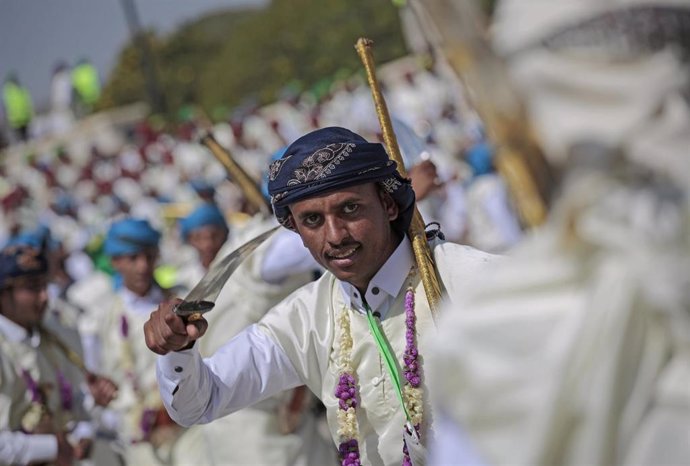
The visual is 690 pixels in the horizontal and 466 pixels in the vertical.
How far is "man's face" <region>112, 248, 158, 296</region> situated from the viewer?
22.2 ft

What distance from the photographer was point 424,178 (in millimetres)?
4422

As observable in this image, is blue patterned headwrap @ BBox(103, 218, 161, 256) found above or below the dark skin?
above

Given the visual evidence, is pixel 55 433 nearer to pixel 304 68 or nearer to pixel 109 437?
pixel 109 437

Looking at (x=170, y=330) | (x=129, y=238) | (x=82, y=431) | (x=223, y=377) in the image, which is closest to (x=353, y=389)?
(x=223, y=377)

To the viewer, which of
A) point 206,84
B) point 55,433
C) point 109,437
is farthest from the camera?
point 206,84

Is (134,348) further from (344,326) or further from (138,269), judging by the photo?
(344,326)

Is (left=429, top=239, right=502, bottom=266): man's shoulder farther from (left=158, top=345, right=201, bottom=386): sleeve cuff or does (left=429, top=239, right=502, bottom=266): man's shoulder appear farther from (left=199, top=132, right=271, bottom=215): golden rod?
(left=199, top=132, right=271, bottom=215): golden rod

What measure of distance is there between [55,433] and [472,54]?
441cm

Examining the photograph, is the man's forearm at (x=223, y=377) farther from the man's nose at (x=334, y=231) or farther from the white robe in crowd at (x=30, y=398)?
the white robe in crowd at (x=30, y=398)

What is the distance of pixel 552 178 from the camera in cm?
174

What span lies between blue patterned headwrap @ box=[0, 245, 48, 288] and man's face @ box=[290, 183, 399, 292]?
263 cm

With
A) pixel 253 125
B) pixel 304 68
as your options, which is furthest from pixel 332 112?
pixel 304 68

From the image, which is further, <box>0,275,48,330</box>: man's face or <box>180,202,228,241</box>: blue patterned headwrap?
<box>180,202,228,241</box>: blue patterned headwrap

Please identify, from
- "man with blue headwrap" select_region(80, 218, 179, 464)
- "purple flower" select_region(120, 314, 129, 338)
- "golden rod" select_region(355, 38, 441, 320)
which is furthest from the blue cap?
"golden rod" select_region(355, 38, 441, 320)
